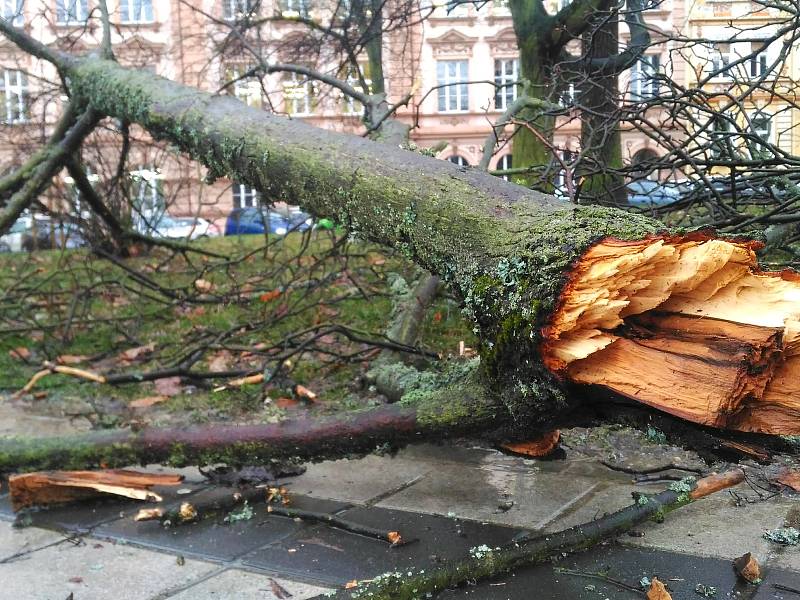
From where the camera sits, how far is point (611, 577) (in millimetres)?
2436

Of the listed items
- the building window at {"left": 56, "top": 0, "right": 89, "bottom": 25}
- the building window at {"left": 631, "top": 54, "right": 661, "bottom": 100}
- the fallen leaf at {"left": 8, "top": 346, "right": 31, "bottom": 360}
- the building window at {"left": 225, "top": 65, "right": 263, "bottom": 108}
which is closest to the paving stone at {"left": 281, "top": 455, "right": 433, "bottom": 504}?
the building window at {"left": 631, "top": 54, "right": 661, "bottom": 100}

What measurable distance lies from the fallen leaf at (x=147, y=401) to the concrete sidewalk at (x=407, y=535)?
1.49 metres

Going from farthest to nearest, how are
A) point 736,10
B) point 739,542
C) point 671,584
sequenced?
1. point 736,10
2. point 739,542
3. point 671,584

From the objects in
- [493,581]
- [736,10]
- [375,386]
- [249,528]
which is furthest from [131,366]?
[736,10]

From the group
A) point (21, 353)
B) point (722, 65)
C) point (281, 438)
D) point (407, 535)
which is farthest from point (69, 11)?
point (407, 535)

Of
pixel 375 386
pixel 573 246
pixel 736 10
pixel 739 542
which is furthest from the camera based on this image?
pixel 736 10

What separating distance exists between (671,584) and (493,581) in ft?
1.71

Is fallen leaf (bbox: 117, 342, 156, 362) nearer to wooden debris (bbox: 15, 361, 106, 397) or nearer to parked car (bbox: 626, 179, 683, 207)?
wooden debris (bbox: 15, 361, 106, 397)

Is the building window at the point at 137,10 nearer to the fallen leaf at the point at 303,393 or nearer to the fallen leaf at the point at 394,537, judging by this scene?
the fallen leaf at the point at 303,393

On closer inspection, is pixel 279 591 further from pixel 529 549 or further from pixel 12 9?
pixel 12 9

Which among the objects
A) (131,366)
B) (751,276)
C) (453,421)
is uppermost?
(751,276)

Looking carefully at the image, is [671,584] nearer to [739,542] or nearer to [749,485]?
[739,542]

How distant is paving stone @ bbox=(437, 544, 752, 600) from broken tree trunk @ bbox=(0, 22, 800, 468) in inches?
17.7

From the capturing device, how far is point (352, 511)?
3.18 metres
